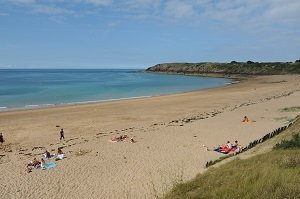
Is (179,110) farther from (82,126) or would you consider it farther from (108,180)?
(108,180)

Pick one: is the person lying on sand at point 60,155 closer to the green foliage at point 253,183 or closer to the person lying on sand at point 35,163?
the person lying on sand at point 35,163

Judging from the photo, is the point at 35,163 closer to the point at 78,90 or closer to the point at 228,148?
the point at 228,148

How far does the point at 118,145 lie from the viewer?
19703 mm

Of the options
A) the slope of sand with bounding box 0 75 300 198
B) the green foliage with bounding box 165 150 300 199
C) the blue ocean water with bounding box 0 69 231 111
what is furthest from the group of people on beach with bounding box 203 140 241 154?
the blue ocean water with bounding box 0 69 231 111

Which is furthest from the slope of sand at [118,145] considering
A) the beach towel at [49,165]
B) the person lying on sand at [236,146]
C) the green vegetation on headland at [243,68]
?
the green vegetation on headland at [243,68]

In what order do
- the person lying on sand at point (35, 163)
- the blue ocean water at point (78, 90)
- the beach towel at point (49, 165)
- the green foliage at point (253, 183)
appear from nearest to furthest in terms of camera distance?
the green foliage at point (253, 183) < the beach towel at point (49, 165) < the person lying on sand at point (35, 163) < the blue ocean water at point (78, 90)

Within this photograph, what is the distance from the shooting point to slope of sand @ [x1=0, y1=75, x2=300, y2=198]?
13594 mm

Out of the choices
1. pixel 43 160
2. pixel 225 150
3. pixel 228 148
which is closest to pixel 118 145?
pixel 43 160

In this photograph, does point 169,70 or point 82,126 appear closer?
point 82,126

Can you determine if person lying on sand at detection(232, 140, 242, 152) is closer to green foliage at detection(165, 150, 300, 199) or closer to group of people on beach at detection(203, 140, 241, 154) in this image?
group of people on beach at detection(203, 140, 241, 154)

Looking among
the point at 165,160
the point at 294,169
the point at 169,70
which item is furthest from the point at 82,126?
the point at 169,70

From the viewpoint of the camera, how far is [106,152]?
18.4 metres

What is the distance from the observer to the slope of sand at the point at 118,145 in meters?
13.6

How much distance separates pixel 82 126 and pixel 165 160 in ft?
39.5
